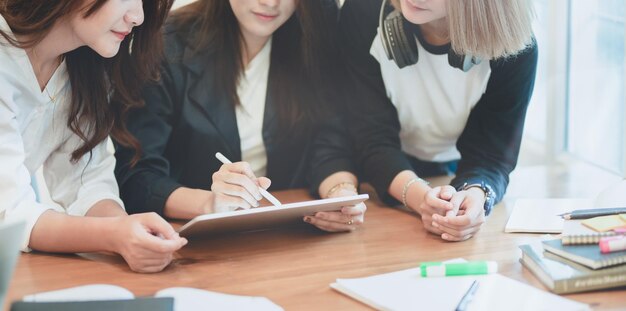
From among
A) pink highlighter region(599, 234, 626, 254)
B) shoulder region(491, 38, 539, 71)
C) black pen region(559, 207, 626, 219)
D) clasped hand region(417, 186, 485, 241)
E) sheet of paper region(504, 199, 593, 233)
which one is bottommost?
sheet of paper region(504, 199, 593, 233)

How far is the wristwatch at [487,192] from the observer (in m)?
1.92

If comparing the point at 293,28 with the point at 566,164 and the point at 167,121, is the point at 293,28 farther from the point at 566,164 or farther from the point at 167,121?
the point at 566,164

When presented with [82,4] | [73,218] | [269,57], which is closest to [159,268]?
[73,218]

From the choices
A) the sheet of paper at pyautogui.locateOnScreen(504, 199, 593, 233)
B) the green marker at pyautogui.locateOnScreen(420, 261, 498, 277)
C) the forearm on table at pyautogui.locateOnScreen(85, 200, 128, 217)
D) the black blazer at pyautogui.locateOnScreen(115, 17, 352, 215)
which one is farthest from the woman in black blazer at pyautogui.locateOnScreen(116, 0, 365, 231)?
the green marker at pyautogui.locateOnScreen(420, 261, 498, 277)

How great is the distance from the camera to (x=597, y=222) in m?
1.64

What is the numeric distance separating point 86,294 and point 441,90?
3.18ft

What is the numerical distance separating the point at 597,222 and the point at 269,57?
34.4 inches

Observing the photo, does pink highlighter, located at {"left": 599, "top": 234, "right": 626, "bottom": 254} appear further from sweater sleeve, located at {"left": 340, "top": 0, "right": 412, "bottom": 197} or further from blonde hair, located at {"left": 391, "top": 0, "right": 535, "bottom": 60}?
sweater sleeve, located at {"left": 340, "top": 0, "right": 412, "bottom": 197}

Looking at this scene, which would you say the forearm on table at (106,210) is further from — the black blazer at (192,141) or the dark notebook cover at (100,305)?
the dark notebook cover at (100,305)

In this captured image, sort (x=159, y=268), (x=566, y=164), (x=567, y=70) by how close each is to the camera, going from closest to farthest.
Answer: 1. (x=159, y=268)
2. (x=566, y=164)
3. (x=567, y=70)

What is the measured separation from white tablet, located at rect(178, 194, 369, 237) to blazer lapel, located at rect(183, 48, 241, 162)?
1.19 ft

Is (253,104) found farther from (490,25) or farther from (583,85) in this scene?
(583,85)

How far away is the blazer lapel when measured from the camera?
6.82 feet

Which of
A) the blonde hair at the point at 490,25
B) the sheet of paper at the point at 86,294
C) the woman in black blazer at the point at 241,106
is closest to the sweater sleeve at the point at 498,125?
the blonde hair at the point at 490,25
